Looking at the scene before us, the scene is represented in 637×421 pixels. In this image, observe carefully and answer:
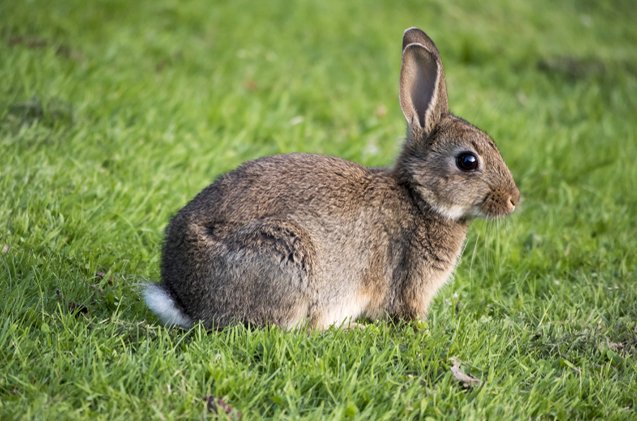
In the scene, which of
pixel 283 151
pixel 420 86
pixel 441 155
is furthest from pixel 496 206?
pixel 283 151

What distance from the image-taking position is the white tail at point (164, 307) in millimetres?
4902

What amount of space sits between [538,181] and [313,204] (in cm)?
357

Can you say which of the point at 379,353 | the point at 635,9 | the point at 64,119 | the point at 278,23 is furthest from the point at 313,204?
the point at 635,9

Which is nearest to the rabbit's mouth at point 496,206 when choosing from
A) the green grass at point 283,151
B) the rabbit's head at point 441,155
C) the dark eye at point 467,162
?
the rabbit's head at point 441,155

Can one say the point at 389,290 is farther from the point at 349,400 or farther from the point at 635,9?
the point at 635,9

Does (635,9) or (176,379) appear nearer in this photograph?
(176,379)

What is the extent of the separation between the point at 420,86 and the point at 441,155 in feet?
1.67

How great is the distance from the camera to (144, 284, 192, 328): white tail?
16.1 ft

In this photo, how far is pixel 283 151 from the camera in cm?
775

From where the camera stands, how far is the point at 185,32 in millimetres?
10305

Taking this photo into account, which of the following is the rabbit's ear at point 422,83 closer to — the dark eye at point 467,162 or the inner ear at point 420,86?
the inner ear at point 420,86

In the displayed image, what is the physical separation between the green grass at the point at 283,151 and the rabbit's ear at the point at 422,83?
10.7 inches

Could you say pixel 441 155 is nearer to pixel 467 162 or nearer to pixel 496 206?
pixel 467 162

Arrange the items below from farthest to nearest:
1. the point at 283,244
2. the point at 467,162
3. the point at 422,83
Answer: the point at 422,83, the point at 467,162, the point at 283,244
